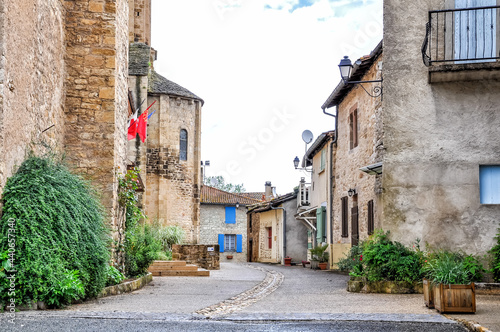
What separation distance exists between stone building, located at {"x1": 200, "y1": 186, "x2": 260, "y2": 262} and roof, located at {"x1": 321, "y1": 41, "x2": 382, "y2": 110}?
25908 millimetres

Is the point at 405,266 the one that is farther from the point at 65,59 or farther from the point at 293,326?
the point at 65,59

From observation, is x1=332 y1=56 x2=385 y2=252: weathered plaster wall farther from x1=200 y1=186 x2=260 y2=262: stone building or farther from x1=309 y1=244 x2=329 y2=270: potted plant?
x1=200 y1=186 x2=260 y2=262: stone building

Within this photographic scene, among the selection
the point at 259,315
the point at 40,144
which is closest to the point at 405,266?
the point at 259,315

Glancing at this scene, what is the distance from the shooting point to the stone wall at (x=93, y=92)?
11250 mm

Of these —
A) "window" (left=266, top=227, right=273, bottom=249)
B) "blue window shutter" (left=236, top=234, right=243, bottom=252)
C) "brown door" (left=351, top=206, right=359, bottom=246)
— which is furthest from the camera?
"blue window shutter" (left=236, top=234, right=243, bottom=252)

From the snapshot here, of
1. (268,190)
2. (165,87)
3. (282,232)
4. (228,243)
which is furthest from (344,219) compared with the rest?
(268,190)

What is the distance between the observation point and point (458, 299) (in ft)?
23.7

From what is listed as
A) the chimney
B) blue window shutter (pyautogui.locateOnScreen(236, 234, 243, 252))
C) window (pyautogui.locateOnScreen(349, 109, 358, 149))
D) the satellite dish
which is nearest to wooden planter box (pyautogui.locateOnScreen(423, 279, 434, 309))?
window (pyautogui.locateOnScreen(349, 109, 358, 149))

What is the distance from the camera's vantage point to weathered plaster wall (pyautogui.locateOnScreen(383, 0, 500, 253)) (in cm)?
1076

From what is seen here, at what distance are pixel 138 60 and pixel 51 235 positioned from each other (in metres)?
17.1

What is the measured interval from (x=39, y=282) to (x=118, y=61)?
5400 millimetres

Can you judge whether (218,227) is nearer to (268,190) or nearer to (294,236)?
(268,190)

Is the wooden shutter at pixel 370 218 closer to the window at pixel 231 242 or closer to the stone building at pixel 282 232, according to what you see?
the stone building at pixel 282 232

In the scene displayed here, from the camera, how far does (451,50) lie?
36.6 ft
